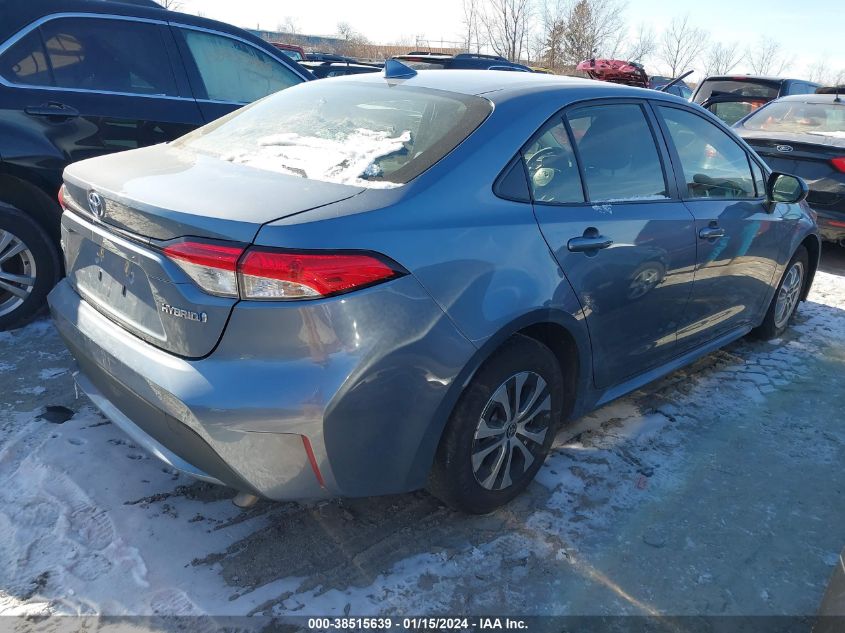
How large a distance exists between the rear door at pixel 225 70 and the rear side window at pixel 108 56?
18 cm

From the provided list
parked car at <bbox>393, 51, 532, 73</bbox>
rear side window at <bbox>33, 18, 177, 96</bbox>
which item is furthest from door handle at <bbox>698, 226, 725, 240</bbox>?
parked car at <bbox>393, 51, 532, 73</bbox>

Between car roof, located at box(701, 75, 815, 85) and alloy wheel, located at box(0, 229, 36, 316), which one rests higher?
car roof, located at box(701, 75, 815, 85)

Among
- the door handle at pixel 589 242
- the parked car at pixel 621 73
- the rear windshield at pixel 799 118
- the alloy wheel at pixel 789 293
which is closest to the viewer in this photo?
the door handle at pixel 589 242

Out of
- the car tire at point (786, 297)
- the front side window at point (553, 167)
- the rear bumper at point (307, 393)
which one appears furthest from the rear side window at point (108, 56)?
the car tire at point (786, 297)

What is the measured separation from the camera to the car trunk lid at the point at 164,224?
1949 mm

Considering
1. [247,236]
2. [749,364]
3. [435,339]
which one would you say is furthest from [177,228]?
[749,364]

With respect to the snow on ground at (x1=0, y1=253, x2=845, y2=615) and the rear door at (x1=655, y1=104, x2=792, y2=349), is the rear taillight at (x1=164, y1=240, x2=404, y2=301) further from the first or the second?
the rear door at (x1=655, y1=104, x2=792, y2=349)

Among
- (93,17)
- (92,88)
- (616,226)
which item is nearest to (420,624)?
(616,226)

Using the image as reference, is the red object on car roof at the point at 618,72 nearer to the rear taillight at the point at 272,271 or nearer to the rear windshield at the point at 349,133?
the rear windshield at the point at 349,133

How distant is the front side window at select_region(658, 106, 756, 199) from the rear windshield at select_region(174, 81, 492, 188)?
133cm

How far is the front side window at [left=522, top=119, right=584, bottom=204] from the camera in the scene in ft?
8.25

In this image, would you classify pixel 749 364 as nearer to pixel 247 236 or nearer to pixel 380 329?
pixel 380 329

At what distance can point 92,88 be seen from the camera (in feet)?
13.1

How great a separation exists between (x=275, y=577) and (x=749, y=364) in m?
3.43
